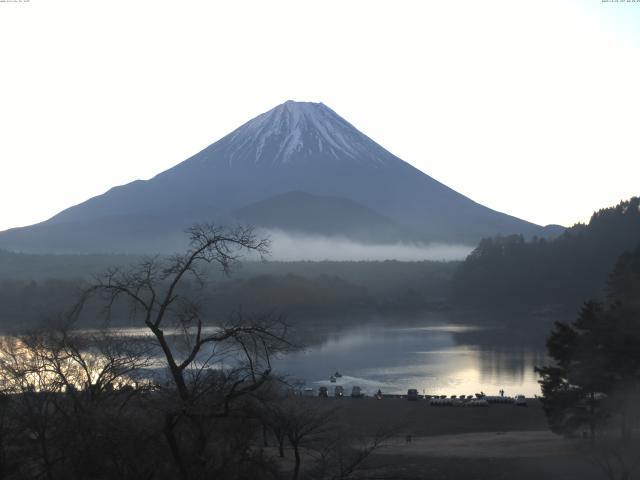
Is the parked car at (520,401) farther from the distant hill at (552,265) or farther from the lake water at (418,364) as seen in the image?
the distant hill at (552,265)

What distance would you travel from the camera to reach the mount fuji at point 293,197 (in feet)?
382

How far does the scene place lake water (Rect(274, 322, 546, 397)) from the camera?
23031 mm

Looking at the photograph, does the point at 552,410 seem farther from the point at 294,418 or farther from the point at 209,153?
the point at 209,153

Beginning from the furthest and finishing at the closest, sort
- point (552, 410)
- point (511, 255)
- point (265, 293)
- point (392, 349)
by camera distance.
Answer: point (511, 255), point (265, 293), point (392, 349), point (552, 410)

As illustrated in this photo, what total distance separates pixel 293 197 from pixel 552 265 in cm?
6737

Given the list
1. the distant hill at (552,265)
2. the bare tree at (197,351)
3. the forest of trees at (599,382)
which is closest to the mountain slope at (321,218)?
the distant hill at (552,265)

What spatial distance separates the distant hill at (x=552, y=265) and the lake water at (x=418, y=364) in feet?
72.0

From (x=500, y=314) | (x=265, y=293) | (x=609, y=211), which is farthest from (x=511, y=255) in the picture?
(x=265, y=293)

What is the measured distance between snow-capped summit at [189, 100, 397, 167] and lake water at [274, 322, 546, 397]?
95696mm

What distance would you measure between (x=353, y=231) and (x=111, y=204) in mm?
39164

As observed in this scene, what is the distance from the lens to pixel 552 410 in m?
13.5

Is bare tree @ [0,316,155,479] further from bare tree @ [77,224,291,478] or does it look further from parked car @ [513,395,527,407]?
parked car @ [513,395,527,407]

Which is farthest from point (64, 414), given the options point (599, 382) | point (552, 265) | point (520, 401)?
point (552, 265)

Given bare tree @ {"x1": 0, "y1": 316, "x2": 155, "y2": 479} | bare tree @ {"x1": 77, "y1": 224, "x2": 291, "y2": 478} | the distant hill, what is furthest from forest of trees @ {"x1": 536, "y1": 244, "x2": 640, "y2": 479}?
the distant hill
